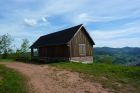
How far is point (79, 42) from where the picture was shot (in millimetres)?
38031

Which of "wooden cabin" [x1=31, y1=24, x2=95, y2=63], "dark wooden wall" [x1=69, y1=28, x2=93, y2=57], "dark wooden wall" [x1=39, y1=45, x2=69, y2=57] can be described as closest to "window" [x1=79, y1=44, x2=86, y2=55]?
"wooden cabin" [x1=31, y1=24, x2=95, y2=63]

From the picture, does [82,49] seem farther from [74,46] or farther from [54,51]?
[54,51]

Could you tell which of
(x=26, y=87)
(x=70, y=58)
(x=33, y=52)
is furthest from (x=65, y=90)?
(x=33, y=52)

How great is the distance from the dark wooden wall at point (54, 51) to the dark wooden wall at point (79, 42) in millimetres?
998

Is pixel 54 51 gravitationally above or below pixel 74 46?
below

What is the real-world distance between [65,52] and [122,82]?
2193 centimetres

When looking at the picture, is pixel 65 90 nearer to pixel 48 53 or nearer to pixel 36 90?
→ pixel 36 90

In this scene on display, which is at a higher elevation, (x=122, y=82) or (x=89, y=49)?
(x=89, y=49)

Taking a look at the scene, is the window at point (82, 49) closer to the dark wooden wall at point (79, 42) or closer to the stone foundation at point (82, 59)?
the dark wooden wall at point (79, 42)

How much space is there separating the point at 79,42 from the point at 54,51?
5492 millimetres

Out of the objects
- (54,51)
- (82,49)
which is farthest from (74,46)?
(54,51)

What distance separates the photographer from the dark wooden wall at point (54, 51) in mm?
37612

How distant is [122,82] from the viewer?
1609 centimetres

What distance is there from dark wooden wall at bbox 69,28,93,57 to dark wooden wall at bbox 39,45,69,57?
998 mm
